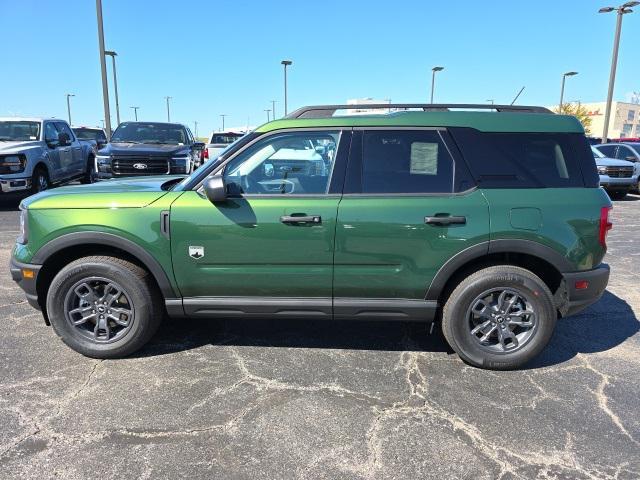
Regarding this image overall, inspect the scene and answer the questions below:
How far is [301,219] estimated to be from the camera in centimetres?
329

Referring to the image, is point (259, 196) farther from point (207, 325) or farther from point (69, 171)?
point (69, 171)

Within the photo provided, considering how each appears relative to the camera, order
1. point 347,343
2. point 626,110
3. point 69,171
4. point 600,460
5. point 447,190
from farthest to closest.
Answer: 1. point 626,110
2. point 69,171
3. point 347,343
4. point 447,190
5. point 600,460

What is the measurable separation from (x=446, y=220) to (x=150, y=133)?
32.0ft

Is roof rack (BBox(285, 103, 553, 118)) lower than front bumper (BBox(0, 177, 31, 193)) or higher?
higher

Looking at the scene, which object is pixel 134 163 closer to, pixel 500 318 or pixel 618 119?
pixel 500 318

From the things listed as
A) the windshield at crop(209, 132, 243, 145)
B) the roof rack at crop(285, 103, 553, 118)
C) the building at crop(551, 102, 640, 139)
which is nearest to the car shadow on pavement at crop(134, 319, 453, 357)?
the roof rack at crop(285, 103, 553, 118)

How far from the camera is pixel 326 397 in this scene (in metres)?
3.12

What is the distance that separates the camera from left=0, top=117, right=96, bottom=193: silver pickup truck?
384 inches

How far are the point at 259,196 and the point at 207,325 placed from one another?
151cm

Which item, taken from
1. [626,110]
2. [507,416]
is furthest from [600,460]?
[626,110]

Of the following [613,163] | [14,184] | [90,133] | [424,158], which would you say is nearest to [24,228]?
[424,158]

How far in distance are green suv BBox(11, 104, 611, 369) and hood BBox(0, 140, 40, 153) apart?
297 inches

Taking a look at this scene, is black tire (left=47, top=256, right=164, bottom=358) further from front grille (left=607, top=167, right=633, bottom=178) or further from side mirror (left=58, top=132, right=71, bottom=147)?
front grille (left=607, top=167, right=633, bottom=178)

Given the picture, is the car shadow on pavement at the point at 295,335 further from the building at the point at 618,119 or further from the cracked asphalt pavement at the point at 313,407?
the building at the point at 618,119
